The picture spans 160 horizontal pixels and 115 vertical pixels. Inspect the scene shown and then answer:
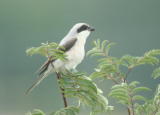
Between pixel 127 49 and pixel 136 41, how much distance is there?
87 cm

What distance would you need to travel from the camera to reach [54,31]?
17828mm

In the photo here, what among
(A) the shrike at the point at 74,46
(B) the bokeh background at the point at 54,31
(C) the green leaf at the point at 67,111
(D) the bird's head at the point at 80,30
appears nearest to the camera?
(C) the green leaf at the point at 67,111

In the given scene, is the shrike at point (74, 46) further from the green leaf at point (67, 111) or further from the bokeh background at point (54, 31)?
the bokeh background at point (54, 31)

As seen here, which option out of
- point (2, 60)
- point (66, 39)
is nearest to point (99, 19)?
point (2, 60)

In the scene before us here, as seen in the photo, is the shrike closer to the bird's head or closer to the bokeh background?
the bird's head

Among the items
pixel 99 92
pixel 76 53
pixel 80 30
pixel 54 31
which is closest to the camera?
pixel 99 92

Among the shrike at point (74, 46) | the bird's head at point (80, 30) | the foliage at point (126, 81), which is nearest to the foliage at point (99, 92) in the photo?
the foliage at point (126, 81)

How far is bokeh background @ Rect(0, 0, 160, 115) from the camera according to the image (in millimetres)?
15117

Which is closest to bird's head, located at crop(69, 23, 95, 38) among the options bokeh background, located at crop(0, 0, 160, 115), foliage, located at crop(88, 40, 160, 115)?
foliage, located at crop(88, 40, 160, 115)

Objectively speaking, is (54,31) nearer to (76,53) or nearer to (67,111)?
(76,53)

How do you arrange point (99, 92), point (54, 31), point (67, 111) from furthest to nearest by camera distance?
point (54, 31)
point (99, 92)
point (67, 111)

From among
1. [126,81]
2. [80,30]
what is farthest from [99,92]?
[80,30]

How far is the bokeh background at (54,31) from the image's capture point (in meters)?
15.1

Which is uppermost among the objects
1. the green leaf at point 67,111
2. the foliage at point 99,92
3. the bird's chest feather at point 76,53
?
the bird's chest feather at point 76,53
